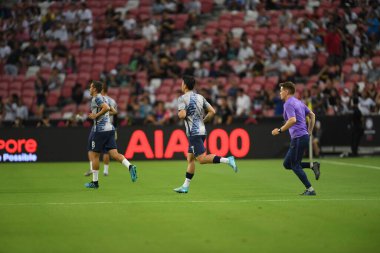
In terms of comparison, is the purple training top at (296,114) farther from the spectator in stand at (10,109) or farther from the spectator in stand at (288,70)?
the spectator in stand at (10,109)

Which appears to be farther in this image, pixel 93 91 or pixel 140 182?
pixel 140 182

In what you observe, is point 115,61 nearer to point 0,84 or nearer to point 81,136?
point 0,84

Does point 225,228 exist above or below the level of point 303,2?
below

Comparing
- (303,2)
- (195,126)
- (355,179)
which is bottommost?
(355,179)

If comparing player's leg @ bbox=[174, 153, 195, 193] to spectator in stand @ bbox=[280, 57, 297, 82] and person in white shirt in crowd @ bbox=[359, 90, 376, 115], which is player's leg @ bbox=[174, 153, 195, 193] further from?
spectator in stand @ bbox=[280, 57, 297, 82]

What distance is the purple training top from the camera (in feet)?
50.8

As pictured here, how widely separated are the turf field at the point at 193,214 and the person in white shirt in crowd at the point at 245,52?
1282 cm

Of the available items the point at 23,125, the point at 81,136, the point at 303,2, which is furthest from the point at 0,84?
the point at 303,2

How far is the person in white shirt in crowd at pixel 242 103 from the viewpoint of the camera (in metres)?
31.0

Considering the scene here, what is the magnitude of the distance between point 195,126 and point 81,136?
42.7 feet

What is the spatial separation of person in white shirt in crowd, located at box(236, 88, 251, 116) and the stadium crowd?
4cm

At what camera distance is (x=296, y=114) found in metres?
15.6

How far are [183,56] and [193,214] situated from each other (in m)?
21.8

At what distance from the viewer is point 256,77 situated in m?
33.0
